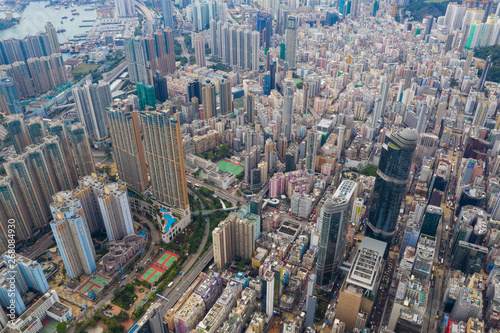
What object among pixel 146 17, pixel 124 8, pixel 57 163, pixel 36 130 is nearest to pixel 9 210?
pixel 57 163

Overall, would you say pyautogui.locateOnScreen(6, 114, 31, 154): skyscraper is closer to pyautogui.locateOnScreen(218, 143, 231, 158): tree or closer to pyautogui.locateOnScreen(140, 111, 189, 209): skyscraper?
pyautogui.locateOnScreen(140, 111, 189, 209): skyscraper

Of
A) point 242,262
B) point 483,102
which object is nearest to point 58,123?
point 242,262

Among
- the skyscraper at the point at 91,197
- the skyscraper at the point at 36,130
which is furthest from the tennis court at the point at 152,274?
the skyscraper at the point at 36,130

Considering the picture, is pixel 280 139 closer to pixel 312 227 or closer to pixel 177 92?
pixel 312 227

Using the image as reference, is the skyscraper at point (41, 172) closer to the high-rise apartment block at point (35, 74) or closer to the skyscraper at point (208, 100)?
the skyscraper at point (208, 100)

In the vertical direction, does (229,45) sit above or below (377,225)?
above

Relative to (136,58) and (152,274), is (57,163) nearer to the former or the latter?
(152,274)
